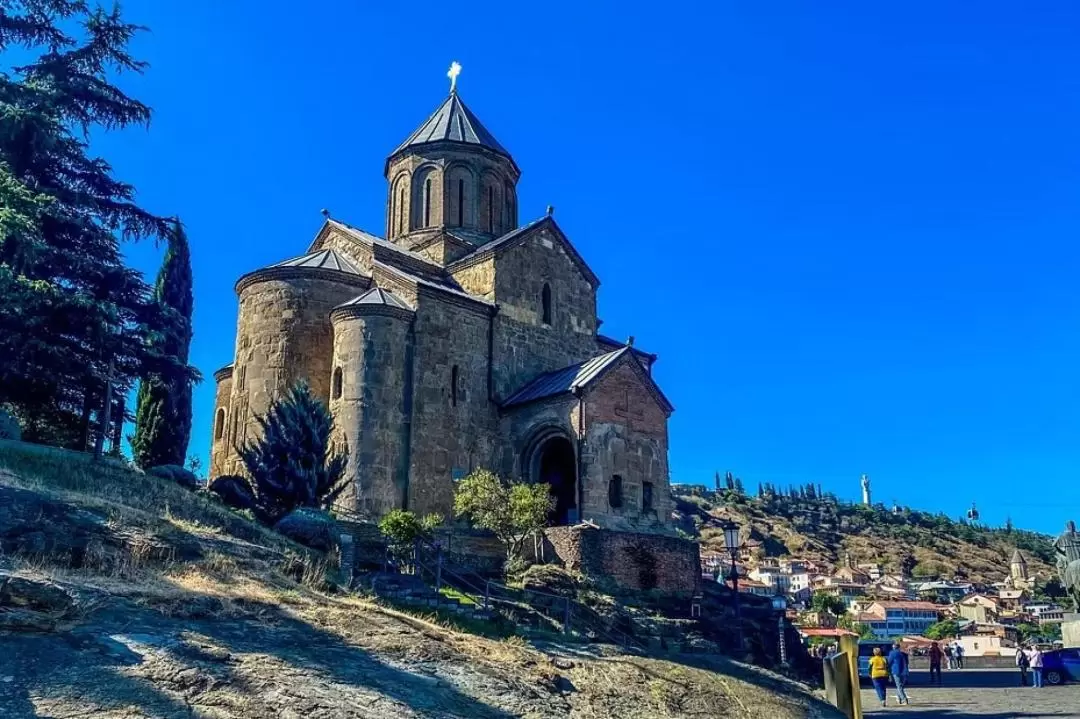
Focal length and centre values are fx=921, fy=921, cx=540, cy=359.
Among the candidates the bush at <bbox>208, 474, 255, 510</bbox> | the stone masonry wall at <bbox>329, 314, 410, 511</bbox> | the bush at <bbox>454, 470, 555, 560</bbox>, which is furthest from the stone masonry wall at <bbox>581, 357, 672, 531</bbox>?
the bush at <bbox>208, 474, 255, 510</bbox>

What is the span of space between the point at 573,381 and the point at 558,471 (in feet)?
9.02

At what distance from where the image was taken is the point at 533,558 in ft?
66.7

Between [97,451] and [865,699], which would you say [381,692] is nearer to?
[97,451]

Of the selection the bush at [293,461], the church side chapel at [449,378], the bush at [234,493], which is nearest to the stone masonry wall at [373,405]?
the church side chapel at [449,378]

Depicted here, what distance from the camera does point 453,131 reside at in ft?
95.2

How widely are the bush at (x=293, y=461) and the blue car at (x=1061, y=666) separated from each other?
1640 cm

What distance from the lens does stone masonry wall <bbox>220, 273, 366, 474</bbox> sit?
2250 centimetres

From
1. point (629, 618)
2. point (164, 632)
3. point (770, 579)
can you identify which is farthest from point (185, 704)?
point (770, 579)

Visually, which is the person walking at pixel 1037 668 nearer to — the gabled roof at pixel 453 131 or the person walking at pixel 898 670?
the person walking at pixel 898 670

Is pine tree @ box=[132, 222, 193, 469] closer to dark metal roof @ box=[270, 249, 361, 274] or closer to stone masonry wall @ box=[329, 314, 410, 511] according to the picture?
dark metal roof @ box=[270, 249, 361, 274]

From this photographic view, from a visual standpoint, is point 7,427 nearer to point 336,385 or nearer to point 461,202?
point 336,385

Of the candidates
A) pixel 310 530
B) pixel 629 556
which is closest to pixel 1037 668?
pixel 629 556

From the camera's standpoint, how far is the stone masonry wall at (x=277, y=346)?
73.8ft

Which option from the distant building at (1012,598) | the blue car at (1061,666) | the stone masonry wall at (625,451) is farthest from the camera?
the distant building at (1012,598)
